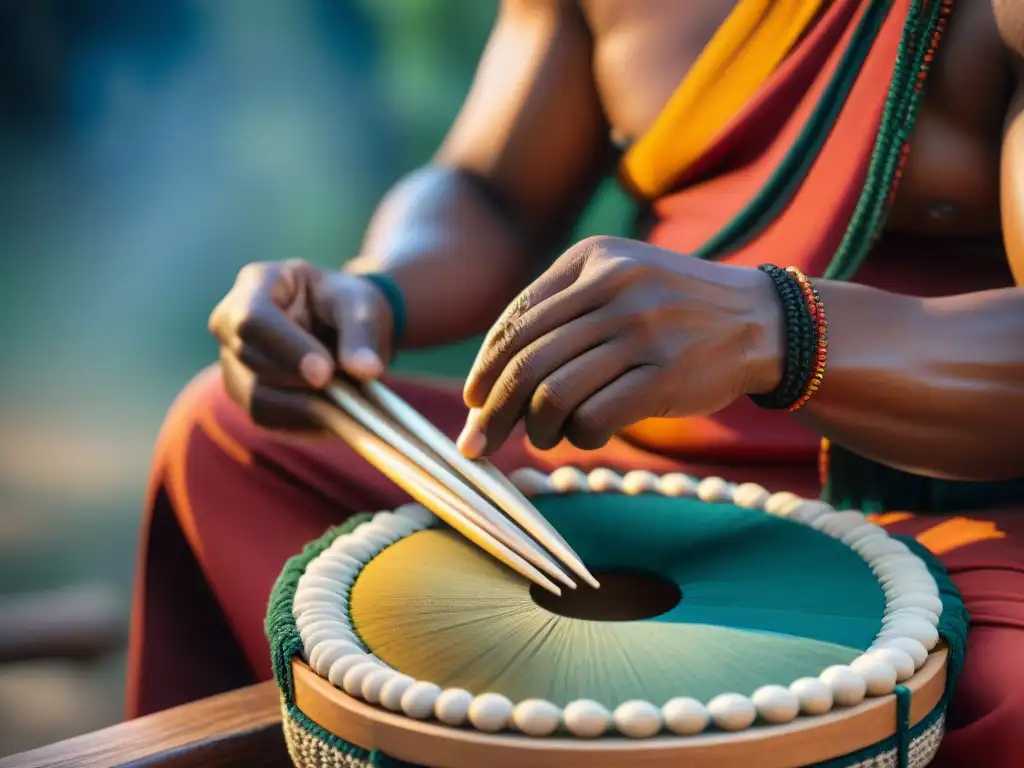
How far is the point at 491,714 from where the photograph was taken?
59 cm

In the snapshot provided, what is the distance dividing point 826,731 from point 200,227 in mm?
2138

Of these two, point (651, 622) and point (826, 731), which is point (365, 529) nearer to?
point (651, 622)

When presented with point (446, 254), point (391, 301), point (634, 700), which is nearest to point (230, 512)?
point (391, 301)

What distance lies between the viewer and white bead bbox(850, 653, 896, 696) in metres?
0.61

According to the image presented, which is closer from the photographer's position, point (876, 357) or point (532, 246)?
point (876, 357)

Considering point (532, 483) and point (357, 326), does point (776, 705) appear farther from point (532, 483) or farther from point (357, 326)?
point (357, 326)

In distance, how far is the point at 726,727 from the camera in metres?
0.58

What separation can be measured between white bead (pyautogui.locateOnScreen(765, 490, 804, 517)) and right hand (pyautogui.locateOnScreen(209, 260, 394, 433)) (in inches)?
14.4

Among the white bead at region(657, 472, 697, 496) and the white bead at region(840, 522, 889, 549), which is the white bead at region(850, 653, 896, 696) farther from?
the white bead at region(657, 472, 697, 496)

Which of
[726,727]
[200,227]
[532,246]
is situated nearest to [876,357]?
[726,727]

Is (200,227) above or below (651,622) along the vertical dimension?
below

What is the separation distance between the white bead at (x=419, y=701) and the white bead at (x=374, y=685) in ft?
0.06

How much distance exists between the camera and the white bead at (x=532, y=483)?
943 millimetres

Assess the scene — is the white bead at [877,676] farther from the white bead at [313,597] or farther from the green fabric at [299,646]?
the white bead at [313,597]
